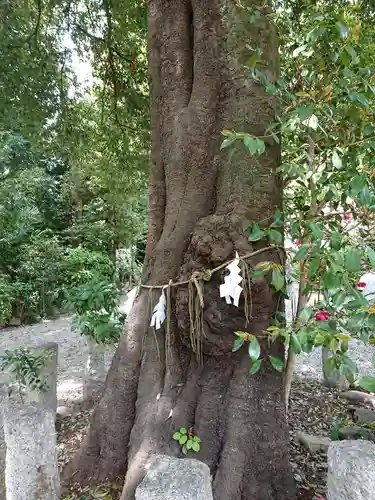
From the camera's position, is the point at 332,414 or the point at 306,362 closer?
the point at 332,414

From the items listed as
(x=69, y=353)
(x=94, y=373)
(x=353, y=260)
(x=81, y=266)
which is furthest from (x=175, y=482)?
(x=81, y=266)

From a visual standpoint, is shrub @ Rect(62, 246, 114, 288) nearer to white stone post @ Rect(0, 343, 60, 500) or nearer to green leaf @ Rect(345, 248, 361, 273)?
white stone post @ Rect(0, 343, 60, 500)

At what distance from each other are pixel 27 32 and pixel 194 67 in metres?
3.26

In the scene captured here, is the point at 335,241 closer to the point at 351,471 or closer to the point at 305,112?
the point at 305,112

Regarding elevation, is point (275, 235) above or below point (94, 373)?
above

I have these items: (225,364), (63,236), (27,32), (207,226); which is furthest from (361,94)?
(63,236)

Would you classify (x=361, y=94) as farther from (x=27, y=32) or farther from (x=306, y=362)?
(x=27, y=32)

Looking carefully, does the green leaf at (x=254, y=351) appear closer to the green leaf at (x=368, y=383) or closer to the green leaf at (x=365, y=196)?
the green leaf at (x=368, y=383)

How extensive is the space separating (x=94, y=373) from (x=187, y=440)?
1583 mm

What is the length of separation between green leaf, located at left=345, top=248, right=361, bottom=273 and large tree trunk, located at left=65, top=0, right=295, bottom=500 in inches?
17.9

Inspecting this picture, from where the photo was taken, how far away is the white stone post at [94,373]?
3064 millimetres

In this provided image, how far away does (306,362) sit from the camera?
165 inches

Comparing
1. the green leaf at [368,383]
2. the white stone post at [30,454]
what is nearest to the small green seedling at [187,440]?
the white stone post at [30,454]

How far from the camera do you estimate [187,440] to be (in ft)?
5.75
